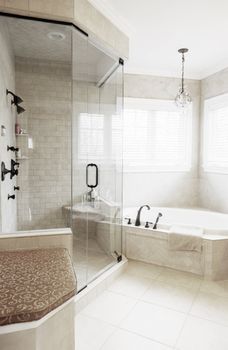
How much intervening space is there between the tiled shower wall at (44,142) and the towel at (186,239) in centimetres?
125

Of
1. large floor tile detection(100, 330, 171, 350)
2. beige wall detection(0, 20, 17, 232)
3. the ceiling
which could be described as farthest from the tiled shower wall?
large floor tile detection(100, 330, 171, 350)

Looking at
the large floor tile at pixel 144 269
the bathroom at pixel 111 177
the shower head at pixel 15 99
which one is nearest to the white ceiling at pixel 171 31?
the bathroom at pixel 111 177

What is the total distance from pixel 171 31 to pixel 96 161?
169 cm

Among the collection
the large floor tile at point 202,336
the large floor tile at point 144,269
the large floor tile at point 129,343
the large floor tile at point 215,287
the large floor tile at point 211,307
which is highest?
the large floor tile at point 144,269

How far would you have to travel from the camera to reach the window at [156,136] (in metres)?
4.04

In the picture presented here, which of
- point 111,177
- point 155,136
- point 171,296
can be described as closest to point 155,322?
point 171,296

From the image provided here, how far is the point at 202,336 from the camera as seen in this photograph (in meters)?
1.86

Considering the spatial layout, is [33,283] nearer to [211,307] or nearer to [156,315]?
[156,315]

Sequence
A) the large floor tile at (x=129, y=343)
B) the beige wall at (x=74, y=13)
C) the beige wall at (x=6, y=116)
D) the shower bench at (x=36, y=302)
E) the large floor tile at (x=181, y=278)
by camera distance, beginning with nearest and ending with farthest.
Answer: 1. the shower bench at (x=36, y=302)
2. the large floor tile at (x=129, y=343)
3. the beige wall at (x=74, y=13)
4. the beige wall at (x=6, y=116)
5. the large floor tile at (x=181, y=278)

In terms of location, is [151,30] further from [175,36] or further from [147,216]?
[147,216]

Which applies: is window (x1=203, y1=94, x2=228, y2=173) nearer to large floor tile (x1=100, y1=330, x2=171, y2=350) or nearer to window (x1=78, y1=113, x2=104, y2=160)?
window (x1=78, y1=113, x2=104, y2=160)

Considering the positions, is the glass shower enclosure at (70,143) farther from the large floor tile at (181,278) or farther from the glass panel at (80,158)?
the large floor tile at (181,278)

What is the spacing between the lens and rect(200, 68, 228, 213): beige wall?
12.4ft

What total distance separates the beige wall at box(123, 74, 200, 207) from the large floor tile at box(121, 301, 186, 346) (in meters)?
2.02
